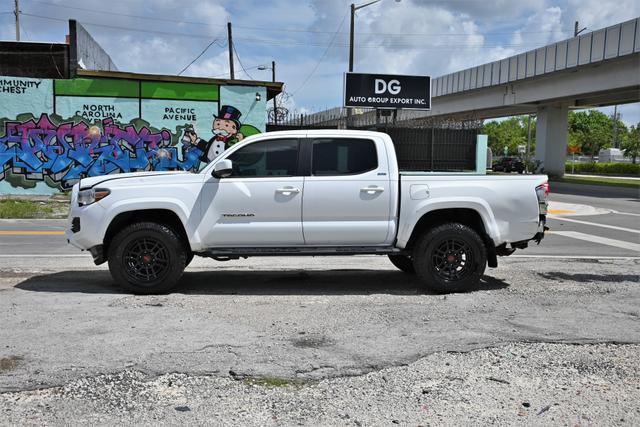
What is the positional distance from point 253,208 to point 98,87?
14593 millimetres

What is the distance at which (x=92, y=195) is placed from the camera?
21.4ft

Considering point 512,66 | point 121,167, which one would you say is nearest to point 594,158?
point 512,66

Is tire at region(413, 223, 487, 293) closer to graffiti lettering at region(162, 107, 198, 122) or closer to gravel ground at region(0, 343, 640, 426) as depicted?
gravel ground at region(0, 343, 640, 426)

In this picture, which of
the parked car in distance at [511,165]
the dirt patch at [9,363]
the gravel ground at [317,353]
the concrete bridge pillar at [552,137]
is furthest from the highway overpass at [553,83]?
the dirt patch at [9,363]

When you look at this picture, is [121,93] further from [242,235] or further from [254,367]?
[254,367]

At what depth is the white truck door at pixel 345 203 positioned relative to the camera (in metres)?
6.67

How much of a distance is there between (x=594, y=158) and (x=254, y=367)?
110 meters

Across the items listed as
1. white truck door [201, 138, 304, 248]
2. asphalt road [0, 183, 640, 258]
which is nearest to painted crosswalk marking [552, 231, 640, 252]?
asphalt road [0, 183, 640, 258]

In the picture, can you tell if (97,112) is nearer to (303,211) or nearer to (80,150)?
(80,150)

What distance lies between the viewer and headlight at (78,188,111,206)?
652cm

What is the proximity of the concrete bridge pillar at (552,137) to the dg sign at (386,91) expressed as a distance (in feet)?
73.0

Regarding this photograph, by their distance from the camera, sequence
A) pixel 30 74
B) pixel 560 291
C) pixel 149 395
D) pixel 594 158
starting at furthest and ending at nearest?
1. pixel 594 158
2. pixel 30 74
3. pixel 560 291
4. pixel 149 395

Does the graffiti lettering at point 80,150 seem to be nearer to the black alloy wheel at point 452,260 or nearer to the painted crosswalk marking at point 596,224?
the painted crosswalk marking at point 596,224

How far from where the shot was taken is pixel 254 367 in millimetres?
4441
